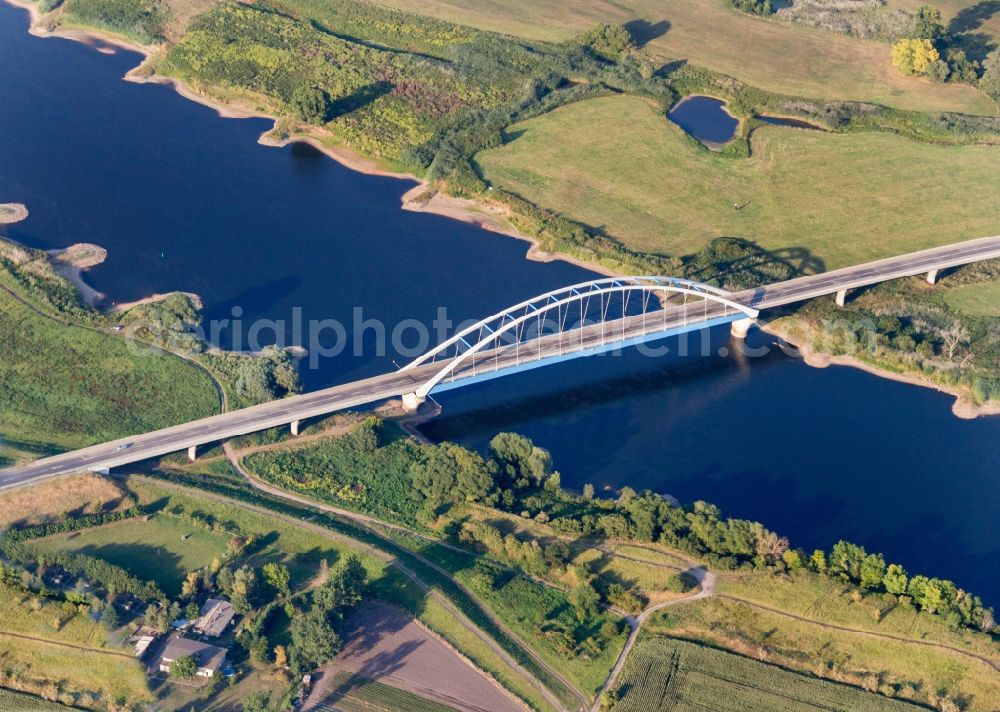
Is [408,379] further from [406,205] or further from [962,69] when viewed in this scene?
[962,69]

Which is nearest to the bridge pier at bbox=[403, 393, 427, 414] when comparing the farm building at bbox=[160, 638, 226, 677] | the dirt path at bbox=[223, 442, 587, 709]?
the dirt path at bbox=[223, 442, 587, 709]

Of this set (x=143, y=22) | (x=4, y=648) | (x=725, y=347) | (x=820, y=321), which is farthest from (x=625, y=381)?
(x=143, y=22)

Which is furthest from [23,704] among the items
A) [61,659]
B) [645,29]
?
[645,29]

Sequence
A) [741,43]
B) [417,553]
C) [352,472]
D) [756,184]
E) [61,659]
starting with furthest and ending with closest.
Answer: [741,43] < [756,184] < [352,472] < [417,553] < [61,659]

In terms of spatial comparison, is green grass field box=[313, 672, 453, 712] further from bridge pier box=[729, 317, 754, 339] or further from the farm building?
bridge pier box=[729, 317, 754, 339]

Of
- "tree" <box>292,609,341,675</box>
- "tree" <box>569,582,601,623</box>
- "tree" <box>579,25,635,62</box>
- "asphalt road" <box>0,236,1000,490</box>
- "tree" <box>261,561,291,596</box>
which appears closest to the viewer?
"tree" <box>292,609,341,675</box>

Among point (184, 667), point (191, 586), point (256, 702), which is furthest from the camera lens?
point (191, 586)

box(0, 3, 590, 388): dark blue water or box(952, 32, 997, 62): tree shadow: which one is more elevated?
box(952, 32, 997, 62): tree shadow
